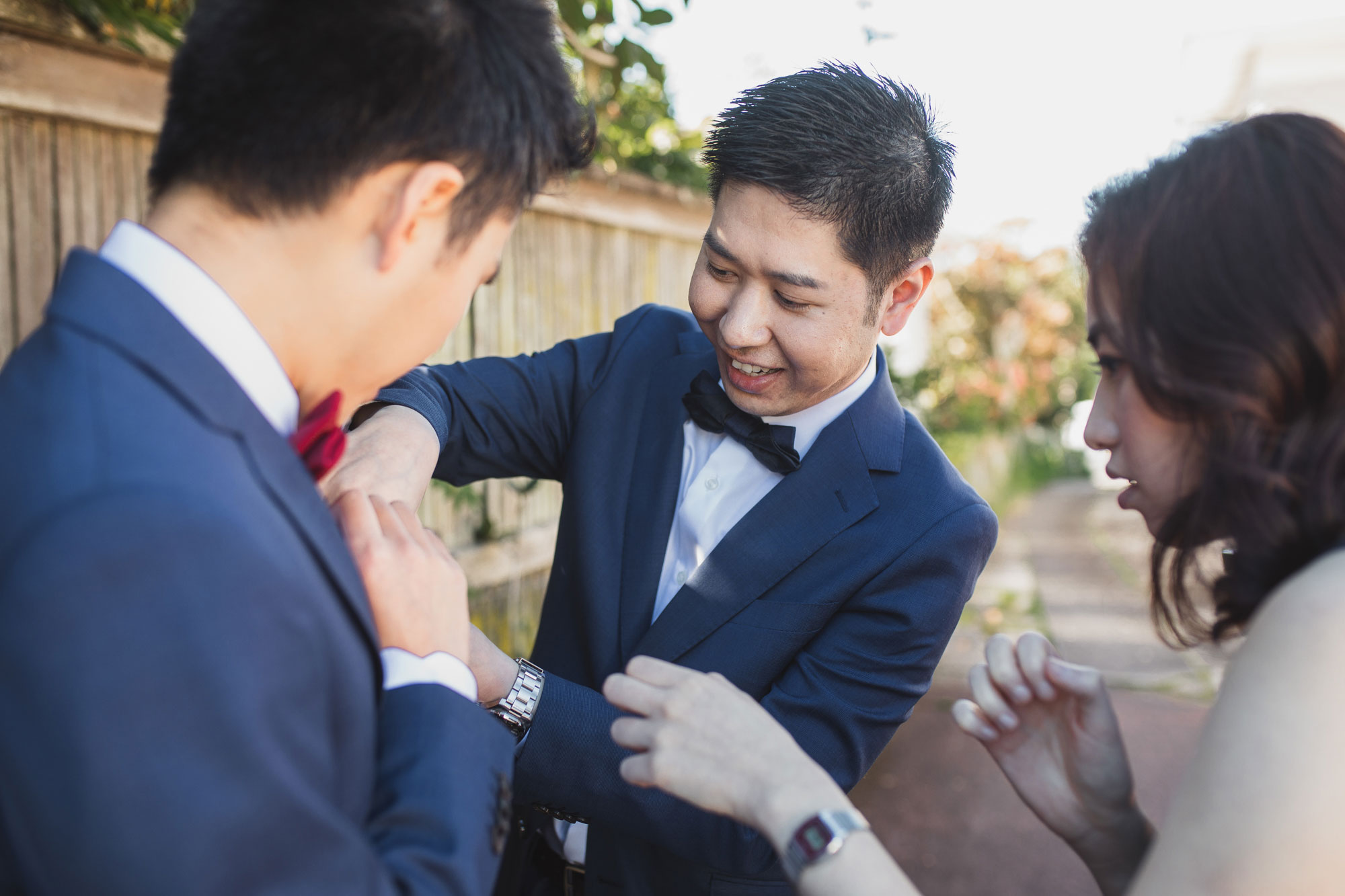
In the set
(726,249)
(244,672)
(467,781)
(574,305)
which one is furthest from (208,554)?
(574,305)

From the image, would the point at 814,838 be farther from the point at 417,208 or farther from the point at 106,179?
the point at 106,179

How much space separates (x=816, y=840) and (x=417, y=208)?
932 millimetres

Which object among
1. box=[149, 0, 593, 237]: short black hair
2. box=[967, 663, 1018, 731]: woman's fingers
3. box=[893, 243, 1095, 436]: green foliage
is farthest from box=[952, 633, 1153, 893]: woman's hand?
box=[893, 243, 1095, 436]: green foliage

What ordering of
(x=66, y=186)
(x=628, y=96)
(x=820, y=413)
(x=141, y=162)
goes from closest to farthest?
(x=820, y=413) → (x=66, y=186) → (x=141, y=162) → (x=628, y=96)

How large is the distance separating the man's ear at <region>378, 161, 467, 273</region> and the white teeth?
3.28 feet

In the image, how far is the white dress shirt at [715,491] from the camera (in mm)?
2141

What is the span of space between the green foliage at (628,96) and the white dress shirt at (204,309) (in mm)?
2216

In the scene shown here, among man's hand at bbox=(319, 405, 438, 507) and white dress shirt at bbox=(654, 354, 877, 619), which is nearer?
man's hand at bbox=(319, 405, 438, 507)

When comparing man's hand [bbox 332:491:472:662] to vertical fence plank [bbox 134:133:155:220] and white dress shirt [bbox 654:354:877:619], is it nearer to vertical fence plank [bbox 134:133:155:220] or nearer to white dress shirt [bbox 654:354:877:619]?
white dress shirt [bbox 654:354:877:619]

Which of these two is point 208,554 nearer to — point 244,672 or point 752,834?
point 244,672

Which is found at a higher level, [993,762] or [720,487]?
[720,487]

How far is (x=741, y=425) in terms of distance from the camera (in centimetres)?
212

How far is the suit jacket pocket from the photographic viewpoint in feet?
6.36

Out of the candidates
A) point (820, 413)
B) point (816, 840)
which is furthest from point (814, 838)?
point (820, 413)
